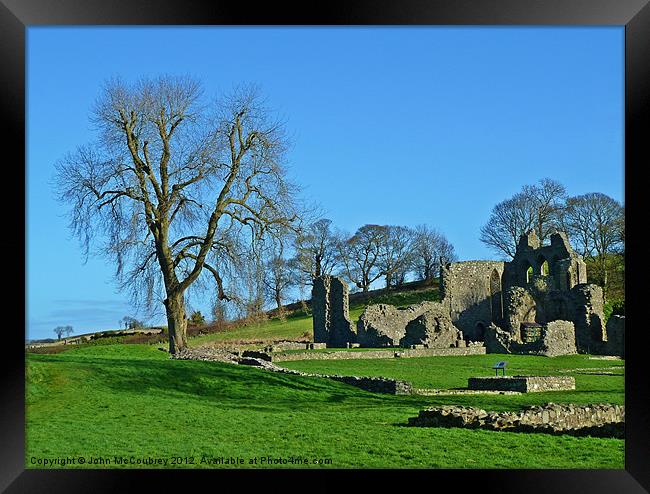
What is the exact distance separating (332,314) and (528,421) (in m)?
21.1

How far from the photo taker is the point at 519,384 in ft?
50.3

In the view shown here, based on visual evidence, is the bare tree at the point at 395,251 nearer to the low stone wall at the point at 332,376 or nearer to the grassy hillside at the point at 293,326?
the grassy hillside at the point at 293,326

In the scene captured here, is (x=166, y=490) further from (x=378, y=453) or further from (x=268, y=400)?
(x=268, y=400)

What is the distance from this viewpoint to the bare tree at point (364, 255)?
1550 inches

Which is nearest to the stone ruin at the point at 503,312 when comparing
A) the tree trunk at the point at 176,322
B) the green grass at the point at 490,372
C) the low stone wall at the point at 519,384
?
the green grass at the point at 490,372

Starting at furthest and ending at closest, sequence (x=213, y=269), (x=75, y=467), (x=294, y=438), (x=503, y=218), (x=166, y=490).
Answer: (x=503, y=218), (x=213, y=269), (x=294, y=438), (x=75, y=467), (x=166, y=490)

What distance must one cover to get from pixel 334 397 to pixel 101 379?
361 centimetres

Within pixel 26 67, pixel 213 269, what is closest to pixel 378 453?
pixel 26 67

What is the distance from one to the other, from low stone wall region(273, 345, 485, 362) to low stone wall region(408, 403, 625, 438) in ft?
33.2

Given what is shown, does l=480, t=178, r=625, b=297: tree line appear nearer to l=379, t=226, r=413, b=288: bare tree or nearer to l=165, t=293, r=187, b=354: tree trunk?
l=379, t=226, r=413, b=288: bare tree

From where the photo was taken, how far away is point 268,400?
1268cm

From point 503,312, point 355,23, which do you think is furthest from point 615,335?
point 355,23

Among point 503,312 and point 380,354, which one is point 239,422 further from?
point 503,312

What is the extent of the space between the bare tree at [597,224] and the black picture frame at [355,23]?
2380 cm
